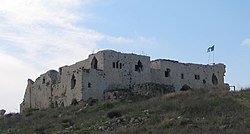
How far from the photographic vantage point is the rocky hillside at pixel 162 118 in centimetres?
2525

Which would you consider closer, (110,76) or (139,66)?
(110,76)

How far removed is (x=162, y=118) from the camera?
93.8 feet

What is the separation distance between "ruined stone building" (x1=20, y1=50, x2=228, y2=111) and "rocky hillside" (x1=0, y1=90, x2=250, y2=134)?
7136 mm

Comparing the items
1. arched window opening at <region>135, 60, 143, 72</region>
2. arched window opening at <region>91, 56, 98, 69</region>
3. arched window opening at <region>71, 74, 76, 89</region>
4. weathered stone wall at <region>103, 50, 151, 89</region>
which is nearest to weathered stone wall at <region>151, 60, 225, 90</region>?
weathered stone wall at <region>103, 50, 151, 89</region>

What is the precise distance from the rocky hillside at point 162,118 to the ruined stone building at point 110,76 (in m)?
7.14

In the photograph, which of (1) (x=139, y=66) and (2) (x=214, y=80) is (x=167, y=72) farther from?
(2) (x=214, y=80)

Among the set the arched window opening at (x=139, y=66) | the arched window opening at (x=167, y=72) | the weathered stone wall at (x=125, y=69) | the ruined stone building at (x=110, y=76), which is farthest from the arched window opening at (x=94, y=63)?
the arched window opening at (x=167, y=72)

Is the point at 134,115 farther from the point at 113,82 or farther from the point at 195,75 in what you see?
the point at 195,75

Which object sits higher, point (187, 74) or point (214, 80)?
point (187, 74)

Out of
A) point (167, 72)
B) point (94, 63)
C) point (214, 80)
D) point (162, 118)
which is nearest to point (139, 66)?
point (167, 72)

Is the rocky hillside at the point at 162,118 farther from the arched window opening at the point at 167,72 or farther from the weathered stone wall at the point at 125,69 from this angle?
the arched window opening at the point at 167,72

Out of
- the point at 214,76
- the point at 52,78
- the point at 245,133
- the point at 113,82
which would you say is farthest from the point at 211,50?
the point at 245,133

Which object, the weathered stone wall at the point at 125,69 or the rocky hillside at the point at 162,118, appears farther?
the weathered stone wall at the point at 125,69

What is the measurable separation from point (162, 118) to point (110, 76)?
1990cm
